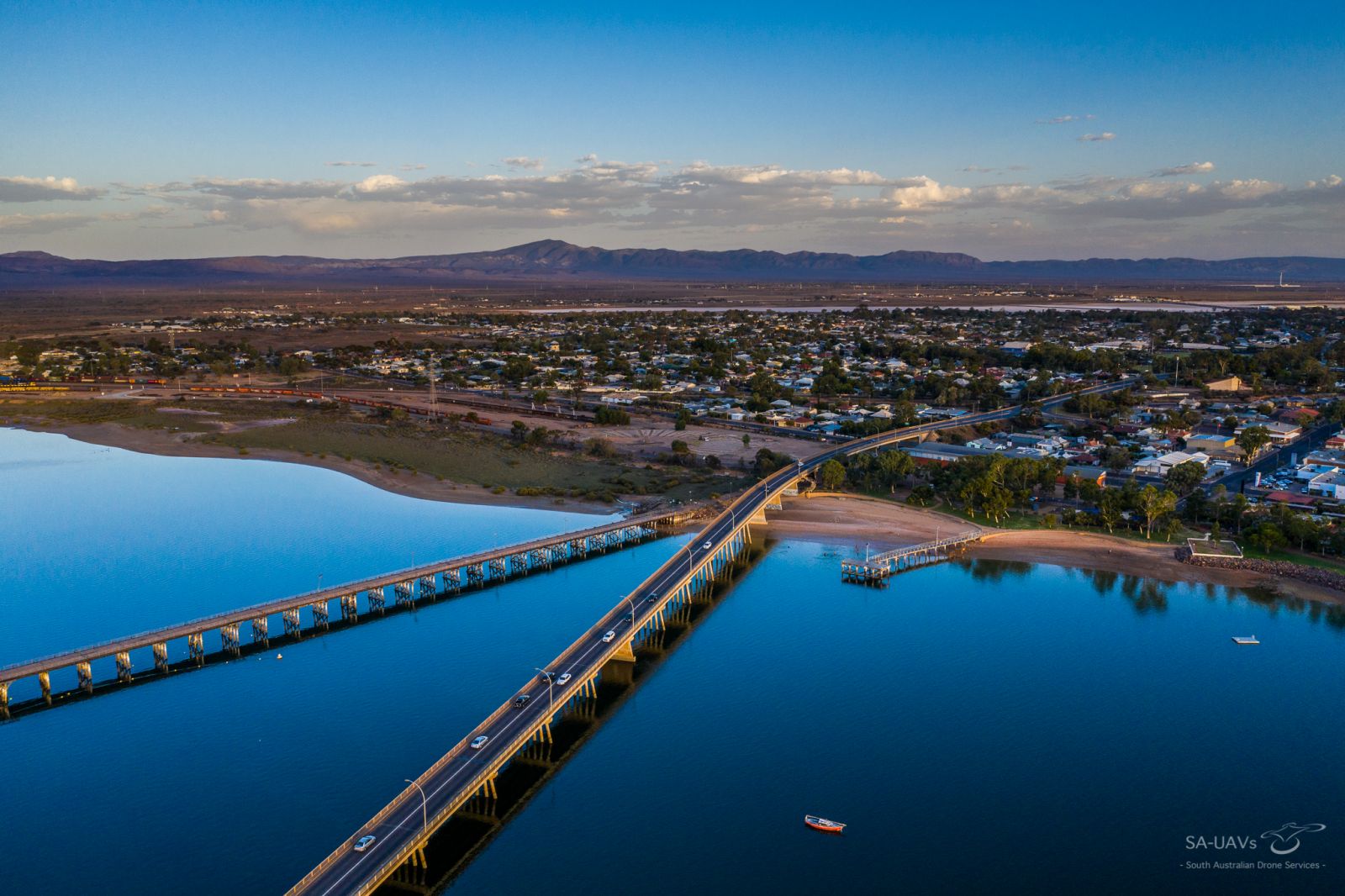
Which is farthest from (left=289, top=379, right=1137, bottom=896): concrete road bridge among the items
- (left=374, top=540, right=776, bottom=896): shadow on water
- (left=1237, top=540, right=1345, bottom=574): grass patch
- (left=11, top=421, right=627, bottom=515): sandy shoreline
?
(left=1237, top=540, right=1345, bottom=574): grass patch

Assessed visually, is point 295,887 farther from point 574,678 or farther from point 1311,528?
point 1311,528

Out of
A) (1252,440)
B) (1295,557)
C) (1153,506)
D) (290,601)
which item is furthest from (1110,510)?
(290,601)

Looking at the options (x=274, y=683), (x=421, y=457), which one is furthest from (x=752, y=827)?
(x=421, y=457)

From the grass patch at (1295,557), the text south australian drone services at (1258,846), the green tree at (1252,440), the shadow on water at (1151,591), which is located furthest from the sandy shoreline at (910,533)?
the text south australian drone services at (1258,846)

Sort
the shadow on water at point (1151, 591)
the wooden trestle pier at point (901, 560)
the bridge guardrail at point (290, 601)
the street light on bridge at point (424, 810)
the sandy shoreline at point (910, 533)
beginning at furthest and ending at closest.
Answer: the wooden trestle pier at point (901, 560)
the sandy shoreline at point (910, 533)
the shadow on water at point (1151, 591)
the bridge guardrail at point (290, 601)
the street light on bridge at point (424, 810)

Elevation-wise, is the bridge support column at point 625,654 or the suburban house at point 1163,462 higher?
the suburban house at point 1163,462

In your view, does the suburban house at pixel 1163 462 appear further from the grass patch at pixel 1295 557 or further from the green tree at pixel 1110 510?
the grass patch at pixel 1295 557

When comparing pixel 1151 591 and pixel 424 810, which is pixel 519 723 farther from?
pixel 1151 591
